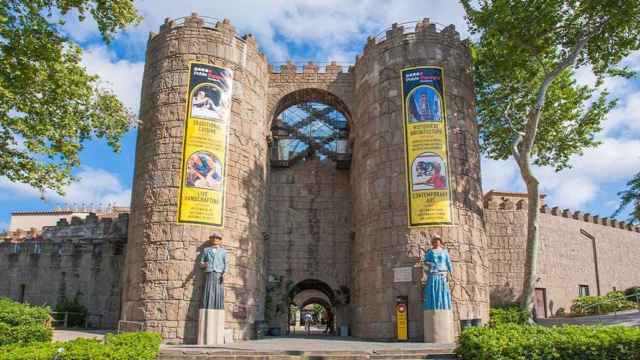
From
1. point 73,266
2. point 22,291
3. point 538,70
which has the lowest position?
point 22,291

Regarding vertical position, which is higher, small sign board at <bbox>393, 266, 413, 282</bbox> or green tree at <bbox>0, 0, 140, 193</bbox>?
green tree at <bbox>0, 0, 140, 193</bbox>

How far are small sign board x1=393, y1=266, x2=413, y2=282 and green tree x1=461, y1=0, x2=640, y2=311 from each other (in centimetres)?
432

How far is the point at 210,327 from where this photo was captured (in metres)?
18.8

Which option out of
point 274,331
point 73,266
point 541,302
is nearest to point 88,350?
point 274,331

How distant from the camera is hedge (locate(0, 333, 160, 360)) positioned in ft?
33.4

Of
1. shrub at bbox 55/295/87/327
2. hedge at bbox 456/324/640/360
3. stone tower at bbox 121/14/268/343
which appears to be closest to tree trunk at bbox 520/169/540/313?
hedge at bbox 456/324/640/360

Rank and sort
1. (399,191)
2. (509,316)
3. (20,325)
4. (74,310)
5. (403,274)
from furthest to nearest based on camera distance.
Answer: (74,310), (399,191), (509,316), (403,274), (20,325)

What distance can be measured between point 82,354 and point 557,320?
20654 millimetres

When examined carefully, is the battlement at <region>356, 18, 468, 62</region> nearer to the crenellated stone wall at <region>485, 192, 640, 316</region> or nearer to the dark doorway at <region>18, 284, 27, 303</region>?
the crenellated stone wall at <region>485, 192, 640, 316</region>

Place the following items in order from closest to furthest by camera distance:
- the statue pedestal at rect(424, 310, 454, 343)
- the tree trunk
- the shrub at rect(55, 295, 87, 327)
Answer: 1. the statue pedestal at rect(424, 310, 454, 343)
2. the tree trunk
3. the shrub at rect(55, 295, 87, 327)

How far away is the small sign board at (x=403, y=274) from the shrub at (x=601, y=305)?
10.9 metres

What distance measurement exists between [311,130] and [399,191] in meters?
8.36

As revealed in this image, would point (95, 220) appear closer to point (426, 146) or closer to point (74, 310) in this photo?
point (74, 310)

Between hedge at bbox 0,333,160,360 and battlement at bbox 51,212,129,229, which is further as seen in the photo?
battlement at bbox 51,212,129,229
